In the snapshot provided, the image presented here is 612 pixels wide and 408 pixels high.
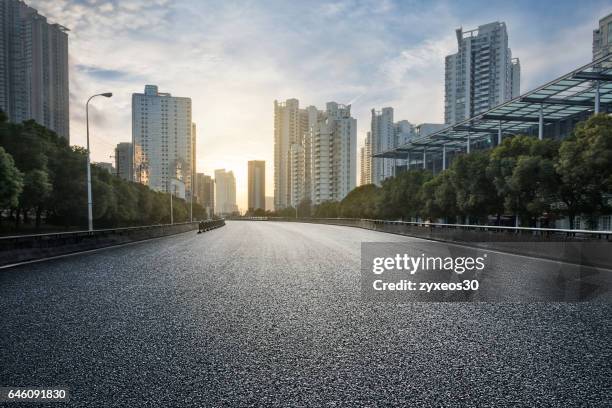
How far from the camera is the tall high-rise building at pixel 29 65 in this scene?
359ft

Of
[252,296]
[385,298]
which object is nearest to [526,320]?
[385,298]

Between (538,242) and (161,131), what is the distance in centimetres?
17588

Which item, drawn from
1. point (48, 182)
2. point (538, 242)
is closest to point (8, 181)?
point (48, 182)

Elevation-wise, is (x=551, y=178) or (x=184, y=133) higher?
(x=184, y=133)

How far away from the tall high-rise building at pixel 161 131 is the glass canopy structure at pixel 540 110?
127003mm

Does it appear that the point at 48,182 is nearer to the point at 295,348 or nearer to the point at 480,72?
the point at 295,348

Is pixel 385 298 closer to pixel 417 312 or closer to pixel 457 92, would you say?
pixel 417 312

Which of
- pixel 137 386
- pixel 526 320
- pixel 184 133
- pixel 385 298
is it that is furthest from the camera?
pixel 184 133

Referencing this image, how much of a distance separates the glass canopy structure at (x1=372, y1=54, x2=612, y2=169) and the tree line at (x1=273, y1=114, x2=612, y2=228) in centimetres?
687

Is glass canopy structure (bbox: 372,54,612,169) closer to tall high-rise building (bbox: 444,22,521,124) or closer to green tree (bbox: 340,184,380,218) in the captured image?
green tree (bbox: 340,184,380,218)

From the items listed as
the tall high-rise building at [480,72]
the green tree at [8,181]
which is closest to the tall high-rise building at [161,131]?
the tall high-rise building at [480,72]

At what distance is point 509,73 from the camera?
158 m

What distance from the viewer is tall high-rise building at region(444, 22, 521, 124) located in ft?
506

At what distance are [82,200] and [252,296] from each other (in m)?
40.9
